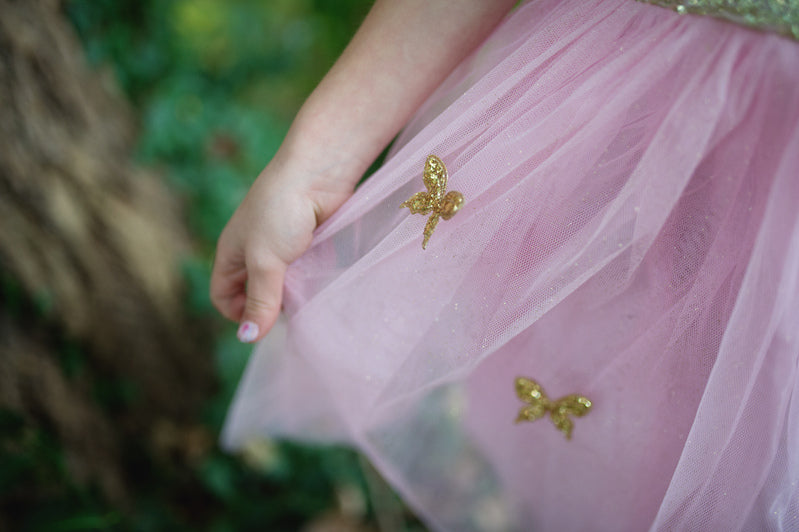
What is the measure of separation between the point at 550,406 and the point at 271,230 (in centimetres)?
39

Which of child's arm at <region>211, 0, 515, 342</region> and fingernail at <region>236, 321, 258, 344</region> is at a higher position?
child's arm at <region>211, 0, 515, 342</region>

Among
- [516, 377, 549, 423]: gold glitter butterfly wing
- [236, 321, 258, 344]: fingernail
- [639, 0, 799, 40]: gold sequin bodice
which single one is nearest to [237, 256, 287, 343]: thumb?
[236, 321, 258, 344]: fingernail

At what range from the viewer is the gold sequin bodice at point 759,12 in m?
0.44

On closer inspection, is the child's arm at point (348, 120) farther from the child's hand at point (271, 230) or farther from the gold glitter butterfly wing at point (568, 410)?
the gold glitter butterfly wing at point (568, 410)

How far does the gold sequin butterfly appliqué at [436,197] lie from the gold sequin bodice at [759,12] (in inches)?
10.5

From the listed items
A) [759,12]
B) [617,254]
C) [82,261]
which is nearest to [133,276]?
[82,261]

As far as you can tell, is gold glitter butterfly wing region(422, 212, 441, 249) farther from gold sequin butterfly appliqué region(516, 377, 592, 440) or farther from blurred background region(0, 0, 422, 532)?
blurred background region(0, 0, 422, 532)

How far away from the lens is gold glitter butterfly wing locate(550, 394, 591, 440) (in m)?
0.60

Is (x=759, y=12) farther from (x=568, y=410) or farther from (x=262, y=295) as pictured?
(x=262, y=295)

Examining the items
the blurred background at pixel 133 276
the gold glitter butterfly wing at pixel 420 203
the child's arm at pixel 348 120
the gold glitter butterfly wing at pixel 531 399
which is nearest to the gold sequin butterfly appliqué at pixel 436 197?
the gold glitter butterfly wing at pixel 420 203

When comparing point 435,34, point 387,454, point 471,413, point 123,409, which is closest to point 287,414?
point 387,454

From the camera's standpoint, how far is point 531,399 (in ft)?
2.03

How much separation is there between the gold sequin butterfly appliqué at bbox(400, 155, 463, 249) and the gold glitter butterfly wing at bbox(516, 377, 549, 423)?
237mm

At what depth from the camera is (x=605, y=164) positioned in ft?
1.66
